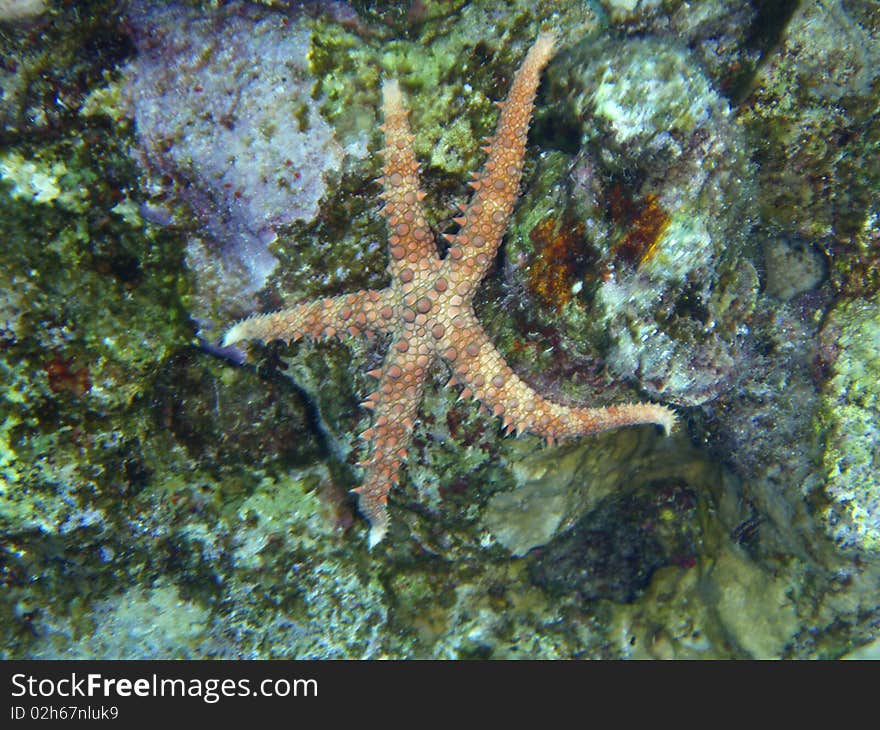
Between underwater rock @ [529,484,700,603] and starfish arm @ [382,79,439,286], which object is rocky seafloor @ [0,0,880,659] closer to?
starfish arm @ [382,79,439,286]

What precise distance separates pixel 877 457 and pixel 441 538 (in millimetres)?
3222

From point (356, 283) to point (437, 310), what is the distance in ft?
2.49

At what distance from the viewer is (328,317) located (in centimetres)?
334

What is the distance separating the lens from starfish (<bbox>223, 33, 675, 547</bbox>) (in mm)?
3174

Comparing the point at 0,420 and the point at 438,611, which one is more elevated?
the point at 0,420

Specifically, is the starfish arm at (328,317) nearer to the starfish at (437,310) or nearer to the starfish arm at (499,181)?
the starfish at (437,310)

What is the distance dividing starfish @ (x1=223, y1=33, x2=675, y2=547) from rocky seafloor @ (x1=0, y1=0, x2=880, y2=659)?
1.05ft

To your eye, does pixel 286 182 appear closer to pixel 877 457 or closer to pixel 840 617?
pixel 877 457

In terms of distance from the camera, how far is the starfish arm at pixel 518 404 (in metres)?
3.25

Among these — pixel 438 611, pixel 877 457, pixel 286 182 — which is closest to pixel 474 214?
pixel 286 182

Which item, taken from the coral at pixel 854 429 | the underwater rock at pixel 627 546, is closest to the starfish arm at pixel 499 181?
the coral at pixel 854 429

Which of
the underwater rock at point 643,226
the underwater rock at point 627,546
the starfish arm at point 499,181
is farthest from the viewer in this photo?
the underwater rock at point 627,546

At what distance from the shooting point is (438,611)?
16.6ft

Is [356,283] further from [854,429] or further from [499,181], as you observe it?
[854,429]
